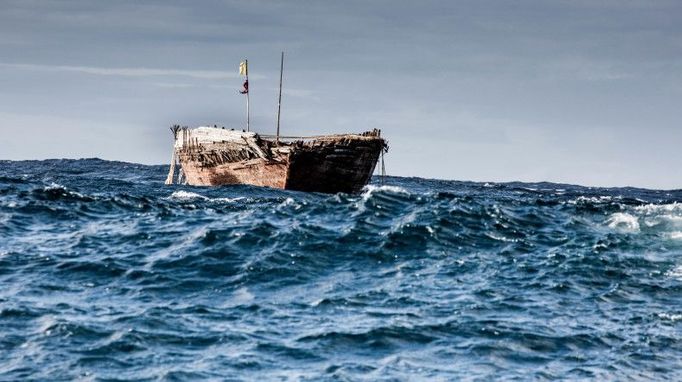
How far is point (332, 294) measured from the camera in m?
17.0

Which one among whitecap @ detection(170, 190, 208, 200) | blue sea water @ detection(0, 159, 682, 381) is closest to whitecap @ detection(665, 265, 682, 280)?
blue sea water @ detection(0, 159, 682, 381)

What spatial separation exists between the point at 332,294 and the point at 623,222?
15.6 metres

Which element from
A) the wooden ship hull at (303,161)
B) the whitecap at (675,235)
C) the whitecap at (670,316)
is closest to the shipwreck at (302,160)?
the wooden ship hull at (303,161)

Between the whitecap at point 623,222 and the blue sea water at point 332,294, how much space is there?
226mm

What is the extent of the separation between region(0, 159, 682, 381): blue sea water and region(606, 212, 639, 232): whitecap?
0.74 feet

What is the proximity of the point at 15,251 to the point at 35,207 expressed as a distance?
6.83m

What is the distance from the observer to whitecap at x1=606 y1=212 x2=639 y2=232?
27.1 meters

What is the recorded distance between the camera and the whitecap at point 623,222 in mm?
27094

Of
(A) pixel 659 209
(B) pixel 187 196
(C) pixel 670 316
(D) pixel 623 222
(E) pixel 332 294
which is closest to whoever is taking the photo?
(C) pixel 670 316

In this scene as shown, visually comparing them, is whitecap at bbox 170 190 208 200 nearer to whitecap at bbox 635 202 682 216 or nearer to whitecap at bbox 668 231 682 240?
whitecap at bbox 635 202 682 216

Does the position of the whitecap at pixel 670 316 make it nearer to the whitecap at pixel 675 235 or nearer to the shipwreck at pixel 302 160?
the whitecap at pixel 675 235

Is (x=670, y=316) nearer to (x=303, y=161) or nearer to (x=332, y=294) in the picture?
(x=332, y=294)

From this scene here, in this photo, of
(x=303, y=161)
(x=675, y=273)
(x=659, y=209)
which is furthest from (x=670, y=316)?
(x=303, y=161)

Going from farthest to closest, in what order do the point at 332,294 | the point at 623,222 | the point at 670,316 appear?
the point at 623,222 < the point at 332,294 < the point at 670,316
